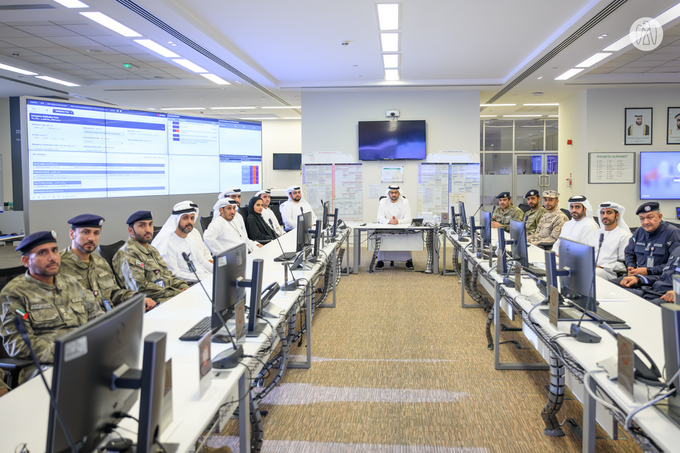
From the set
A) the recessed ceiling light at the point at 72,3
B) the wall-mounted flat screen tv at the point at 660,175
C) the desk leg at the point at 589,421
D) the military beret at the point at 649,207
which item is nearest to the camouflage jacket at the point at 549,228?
the military beret at the point at 649,207

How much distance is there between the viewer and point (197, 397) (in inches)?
59.4

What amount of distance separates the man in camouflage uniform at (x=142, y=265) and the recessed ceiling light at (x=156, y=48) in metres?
2.79

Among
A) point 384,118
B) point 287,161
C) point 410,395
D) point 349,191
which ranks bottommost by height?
point 410,395

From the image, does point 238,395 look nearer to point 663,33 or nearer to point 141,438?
point 141,438

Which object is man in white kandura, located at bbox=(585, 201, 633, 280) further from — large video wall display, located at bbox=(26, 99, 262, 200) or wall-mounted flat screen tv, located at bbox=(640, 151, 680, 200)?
large video wall display, located at bbox=(26, 99, 262, 200)

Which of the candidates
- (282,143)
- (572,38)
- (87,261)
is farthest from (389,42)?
(282,143)

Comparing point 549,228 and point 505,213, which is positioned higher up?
point 505,213

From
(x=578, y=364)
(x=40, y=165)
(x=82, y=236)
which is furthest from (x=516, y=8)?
(x=40, y=165)

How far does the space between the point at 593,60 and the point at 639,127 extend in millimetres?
2493

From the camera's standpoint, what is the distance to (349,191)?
834cm

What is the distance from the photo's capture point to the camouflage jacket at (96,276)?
270 cm

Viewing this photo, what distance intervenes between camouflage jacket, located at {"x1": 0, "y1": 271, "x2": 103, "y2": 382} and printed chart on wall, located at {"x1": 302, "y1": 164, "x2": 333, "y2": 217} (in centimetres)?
613

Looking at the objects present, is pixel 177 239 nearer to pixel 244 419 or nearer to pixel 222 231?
pixel 222 231

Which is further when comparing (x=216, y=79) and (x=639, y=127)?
(x=639, y=127)
